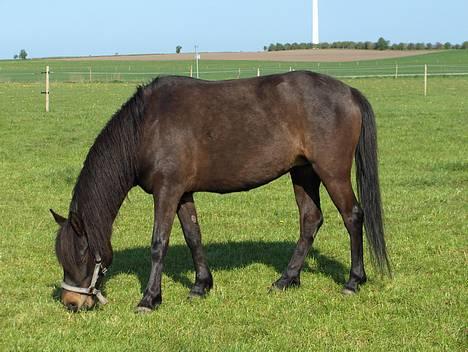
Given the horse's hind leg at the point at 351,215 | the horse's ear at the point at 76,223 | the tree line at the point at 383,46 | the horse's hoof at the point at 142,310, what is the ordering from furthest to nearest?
the tree line at the point at 383,46, the horse's hind leg at the point at 351,215, the horse's hoof at the point at 142,310, the horse's ear at the point at 76,223

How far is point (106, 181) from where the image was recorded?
6.33m

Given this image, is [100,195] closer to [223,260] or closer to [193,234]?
[193,234]

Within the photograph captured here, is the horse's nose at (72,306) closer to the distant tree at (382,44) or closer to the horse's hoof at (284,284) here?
the horse's hoof at (284,284)

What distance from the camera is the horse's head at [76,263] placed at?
6.07 meters

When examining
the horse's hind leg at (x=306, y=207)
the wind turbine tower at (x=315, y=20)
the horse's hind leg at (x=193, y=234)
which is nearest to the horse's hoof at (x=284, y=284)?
the horse's hind leg at (x=306, y=207)

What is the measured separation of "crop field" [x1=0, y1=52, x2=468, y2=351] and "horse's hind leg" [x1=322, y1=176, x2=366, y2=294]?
0.48ft

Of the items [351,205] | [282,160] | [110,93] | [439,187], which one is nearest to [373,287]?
[351,205]

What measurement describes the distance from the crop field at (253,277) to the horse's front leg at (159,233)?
0.63 ft

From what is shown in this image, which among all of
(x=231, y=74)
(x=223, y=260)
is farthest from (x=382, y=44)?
(x=223, y=260)

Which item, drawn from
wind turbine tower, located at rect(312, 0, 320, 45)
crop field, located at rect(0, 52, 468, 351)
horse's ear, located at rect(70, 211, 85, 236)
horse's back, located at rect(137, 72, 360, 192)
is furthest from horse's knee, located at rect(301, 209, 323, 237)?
wind turbine tower, located at rect(312, 0, 320, 45)

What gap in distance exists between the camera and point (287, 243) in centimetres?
908

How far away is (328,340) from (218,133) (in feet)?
7.55

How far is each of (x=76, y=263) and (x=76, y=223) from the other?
0.35 m

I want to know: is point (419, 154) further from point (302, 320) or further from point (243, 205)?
point (302, 320)
